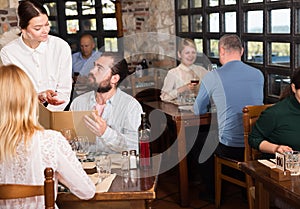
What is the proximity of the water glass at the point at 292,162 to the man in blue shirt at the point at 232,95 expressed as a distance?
4.27 feet

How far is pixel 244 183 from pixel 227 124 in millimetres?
451

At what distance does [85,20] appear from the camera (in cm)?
694

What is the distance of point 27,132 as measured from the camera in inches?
73.7

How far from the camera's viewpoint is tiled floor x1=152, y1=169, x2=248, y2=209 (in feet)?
12.2

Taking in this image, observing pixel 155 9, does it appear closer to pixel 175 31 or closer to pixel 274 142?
pixel 175 31

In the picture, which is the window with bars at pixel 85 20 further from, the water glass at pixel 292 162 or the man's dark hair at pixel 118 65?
the water glass at pixel 292 162

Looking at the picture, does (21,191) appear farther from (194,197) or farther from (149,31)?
(149,31)

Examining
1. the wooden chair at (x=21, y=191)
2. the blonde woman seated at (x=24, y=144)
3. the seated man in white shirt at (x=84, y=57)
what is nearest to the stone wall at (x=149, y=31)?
the seated man in white shirt at (x=84, y=57)

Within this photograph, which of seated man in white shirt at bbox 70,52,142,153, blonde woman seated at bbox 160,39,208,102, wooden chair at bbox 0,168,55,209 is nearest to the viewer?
wooden chair at bbox 0,168,55,209

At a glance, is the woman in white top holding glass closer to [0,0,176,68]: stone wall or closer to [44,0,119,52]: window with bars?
[0,0,176,68]: stone wall

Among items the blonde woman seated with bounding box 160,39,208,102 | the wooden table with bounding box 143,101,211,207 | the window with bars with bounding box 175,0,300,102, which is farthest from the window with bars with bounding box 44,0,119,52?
the wooden table with bounding box 143,101,211,207

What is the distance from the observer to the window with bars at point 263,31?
3.64 meters

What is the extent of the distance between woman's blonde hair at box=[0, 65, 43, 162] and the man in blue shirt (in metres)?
1.91

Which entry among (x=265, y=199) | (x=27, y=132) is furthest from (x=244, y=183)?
(x=27, y=132)
